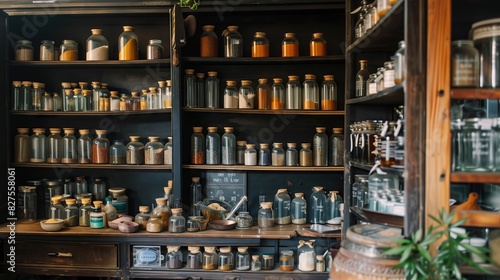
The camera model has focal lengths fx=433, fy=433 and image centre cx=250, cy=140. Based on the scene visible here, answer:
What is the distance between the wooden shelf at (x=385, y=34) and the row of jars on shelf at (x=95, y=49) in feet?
4.42

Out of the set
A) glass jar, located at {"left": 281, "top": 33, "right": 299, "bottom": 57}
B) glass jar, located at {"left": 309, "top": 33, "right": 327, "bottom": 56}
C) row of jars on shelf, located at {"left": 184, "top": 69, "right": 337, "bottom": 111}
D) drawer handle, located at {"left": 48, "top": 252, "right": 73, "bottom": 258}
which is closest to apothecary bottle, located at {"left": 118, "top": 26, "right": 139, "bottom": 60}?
row of jars on shelf, located at {"left": 184, "top": 69, "right": 337, "bottom": 111}

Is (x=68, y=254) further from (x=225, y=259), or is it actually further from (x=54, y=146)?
(x=225, y=259)

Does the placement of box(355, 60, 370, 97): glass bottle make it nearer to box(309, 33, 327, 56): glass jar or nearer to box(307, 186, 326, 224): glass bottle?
box(309, 33, 327, 56): glass jar

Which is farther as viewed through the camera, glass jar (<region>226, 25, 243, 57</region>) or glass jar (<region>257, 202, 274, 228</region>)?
glass jar (<region>226, 25, 243, 57</region>)

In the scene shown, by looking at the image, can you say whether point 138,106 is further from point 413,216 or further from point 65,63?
point 413,216

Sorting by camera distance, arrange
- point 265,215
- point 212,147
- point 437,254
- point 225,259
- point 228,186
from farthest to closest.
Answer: point 228,186, point 212,147, point 265,215, point 225,259, point 437,254

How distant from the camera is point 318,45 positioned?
2984mm

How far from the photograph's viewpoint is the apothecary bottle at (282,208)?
3.02m

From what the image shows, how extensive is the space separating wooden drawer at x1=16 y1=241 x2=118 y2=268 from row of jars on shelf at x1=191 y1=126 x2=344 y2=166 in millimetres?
832

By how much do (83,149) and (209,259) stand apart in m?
1.24

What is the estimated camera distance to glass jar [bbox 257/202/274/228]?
2.93 meters

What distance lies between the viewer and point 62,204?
10.2 feet

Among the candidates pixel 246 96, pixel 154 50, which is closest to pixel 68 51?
pixel 154 50

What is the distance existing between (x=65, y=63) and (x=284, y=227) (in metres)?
1.91
